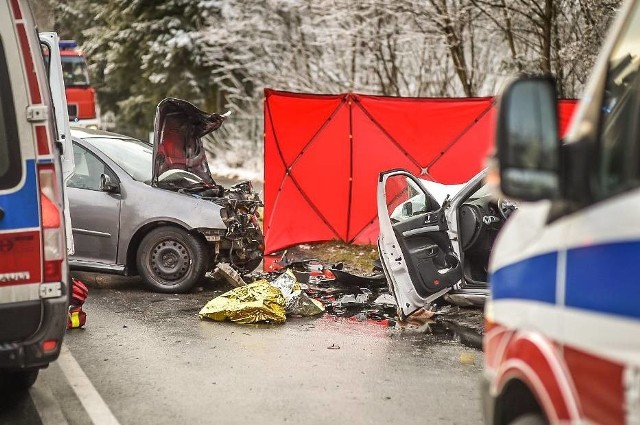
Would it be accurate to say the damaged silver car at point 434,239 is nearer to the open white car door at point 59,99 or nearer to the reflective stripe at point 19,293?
the open white car door at point 59,99

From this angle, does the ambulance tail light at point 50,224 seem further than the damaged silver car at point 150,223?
No

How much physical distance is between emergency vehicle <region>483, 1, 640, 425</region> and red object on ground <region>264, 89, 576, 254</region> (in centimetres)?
955

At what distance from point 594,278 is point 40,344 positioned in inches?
133

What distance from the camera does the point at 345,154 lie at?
1325 cm

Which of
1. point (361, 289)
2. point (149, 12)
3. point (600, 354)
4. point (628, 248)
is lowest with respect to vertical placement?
point (361, 289)

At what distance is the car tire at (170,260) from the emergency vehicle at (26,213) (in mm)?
4672

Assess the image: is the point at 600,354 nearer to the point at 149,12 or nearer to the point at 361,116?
the point at 361,116

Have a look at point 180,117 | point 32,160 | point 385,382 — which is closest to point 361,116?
point 180,117

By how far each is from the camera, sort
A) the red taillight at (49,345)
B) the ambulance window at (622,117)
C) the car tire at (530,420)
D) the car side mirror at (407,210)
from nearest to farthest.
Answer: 1. the ambulance window at (622,117)
2. the car tire at (530,420)
3. the red taillight at (49,345)
4. the car side mirror at (407,210)

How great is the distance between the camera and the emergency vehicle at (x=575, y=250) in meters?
2.49

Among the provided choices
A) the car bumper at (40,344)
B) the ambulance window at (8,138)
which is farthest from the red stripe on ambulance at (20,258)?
the ambulance window at (8,138)

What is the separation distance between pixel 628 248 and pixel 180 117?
8.60 m

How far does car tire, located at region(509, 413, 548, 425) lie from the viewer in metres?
3.06

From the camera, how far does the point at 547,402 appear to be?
9.50 ft
